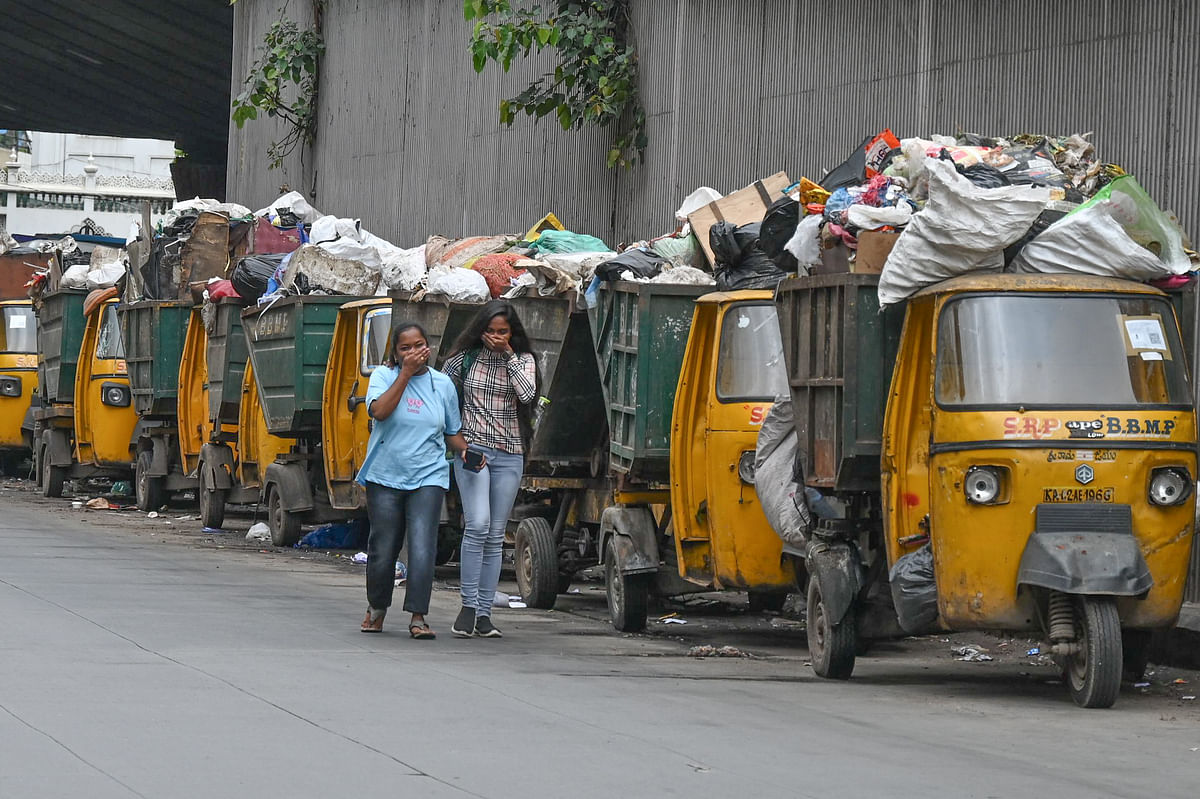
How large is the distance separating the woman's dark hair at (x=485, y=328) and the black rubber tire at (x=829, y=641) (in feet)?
8.04

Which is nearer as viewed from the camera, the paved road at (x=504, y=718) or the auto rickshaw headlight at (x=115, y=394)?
the paved road at (x=504, y=718)

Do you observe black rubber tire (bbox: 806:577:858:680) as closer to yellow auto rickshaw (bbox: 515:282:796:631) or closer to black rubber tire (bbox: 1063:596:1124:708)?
yellow auto rickshaw (bbox: 515:282:796:631)

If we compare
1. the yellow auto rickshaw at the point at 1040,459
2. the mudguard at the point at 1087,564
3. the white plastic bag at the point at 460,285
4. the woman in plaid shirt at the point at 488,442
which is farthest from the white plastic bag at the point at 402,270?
the mudguard at the point at 1087,564

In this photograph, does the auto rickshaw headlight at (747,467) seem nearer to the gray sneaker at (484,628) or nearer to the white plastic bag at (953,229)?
the gray sneaker at (484,628)

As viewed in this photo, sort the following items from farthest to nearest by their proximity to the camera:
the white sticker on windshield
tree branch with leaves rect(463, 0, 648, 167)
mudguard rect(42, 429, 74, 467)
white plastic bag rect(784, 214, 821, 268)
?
mudguard rect(42, 429, 74, 467) < tree branch with leaves rect(463, 0, 648, 167) < white plastic bag rect(784, 214, 821, 268) < the white sticker on windshield

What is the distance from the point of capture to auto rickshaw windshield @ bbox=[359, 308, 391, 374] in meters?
16.0

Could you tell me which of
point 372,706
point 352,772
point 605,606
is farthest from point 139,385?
point 352,772

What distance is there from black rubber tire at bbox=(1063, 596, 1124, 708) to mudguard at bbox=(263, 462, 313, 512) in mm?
10310

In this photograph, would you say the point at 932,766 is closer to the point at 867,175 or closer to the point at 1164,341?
the point at 1164,341

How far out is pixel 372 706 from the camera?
7.77m

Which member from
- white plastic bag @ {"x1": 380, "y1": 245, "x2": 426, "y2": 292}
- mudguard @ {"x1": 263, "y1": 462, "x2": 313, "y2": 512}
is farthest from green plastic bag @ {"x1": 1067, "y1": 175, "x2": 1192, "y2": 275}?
mudguard @ {"x1": 263, "y1": 462, "x2": 313, "y2": 512}

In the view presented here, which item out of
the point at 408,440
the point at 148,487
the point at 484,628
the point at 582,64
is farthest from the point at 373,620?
the point at 148,487

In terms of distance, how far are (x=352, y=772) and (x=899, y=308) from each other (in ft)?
13.8

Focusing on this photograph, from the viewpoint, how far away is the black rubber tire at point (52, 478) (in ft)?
80.1
